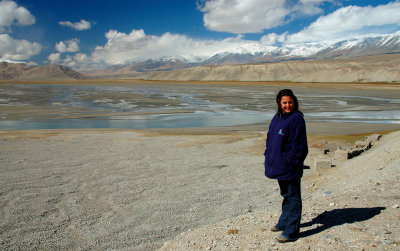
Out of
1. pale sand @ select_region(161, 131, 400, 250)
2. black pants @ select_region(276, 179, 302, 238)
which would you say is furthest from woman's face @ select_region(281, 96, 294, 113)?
pale sand @ select_region(161, 131, 400, 250)

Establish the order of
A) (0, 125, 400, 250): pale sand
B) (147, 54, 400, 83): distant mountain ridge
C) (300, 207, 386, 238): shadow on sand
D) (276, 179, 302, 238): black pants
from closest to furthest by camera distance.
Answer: (276, 179, 302, 238): black pants → (300, 207, 386, 238): shadow on sand → (0, 125, 400, 250): pale sand → (147, 54, 400, 83): distant mountain ridge

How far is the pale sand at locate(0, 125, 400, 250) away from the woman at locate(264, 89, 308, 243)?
1.34 feet

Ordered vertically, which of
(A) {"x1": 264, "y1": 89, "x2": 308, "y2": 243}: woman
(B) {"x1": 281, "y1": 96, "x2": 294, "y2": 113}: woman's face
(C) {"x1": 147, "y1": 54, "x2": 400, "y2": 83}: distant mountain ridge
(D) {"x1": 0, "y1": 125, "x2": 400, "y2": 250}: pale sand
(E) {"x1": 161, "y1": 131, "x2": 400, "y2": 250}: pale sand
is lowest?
(D) {"x1": 0, "y1": 125, "x2": 400, "y2": 250}: pale sand

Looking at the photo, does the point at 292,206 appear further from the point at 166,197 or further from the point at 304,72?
the point at 304,72

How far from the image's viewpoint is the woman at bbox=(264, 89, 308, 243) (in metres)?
4.41

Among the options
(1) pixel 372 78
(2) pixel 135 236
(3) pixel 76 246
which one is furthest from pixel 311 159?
(1) pixel 372 78

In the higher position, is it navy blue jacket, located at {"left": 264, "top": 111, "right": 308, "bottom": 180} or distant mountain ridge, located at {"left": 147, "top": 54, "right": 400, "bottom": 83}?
distant mountain ridge, located at {"left": 147, "top": 54, "right": 400, "bottom": 83}

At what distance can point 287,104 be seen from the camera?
4.57 meters

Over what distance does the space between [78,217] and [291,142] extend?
16.3 ft

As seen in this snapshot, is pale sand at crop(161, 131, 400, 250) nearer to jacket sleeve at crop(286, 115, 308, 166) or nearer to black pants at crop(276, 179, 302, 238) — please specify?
black pants at crop(276, 179, 302, 238)

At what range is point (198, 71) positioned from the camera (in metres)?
178

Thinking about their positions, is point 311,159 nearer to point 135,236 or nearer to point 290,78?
point 135,236

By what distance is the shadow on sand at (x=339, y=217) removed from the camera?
5.11 metres

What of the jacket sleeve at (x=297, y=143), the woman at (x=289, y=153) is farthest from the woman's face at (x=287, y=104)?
the jacket sleeve at (x=297, y=143)
